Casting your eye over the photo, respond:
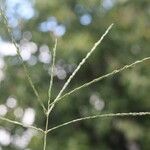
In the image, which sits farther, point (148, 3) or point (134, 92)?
point (148, 3)

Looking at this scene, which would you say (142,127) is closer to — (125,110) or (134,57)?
(125,110)

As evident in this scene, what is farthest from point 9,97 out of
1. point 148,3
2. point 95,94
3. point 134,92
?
point 148,3

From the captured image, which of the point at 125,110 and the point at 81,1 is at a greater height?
the point at 81,1

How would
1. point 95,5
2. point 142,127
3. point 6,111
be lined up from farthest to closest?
point 95,5 < point 6,111 < point 142,127

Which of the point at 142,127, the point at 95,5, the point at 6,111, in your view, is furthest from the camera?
the point at 95,5

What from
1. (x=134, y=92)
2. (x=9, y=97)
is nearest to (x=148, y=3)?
(x=134, y=92)

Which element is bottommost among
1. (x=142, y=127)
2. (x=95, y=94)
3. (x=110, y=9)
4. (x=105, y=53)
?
(x=142, y=127)
